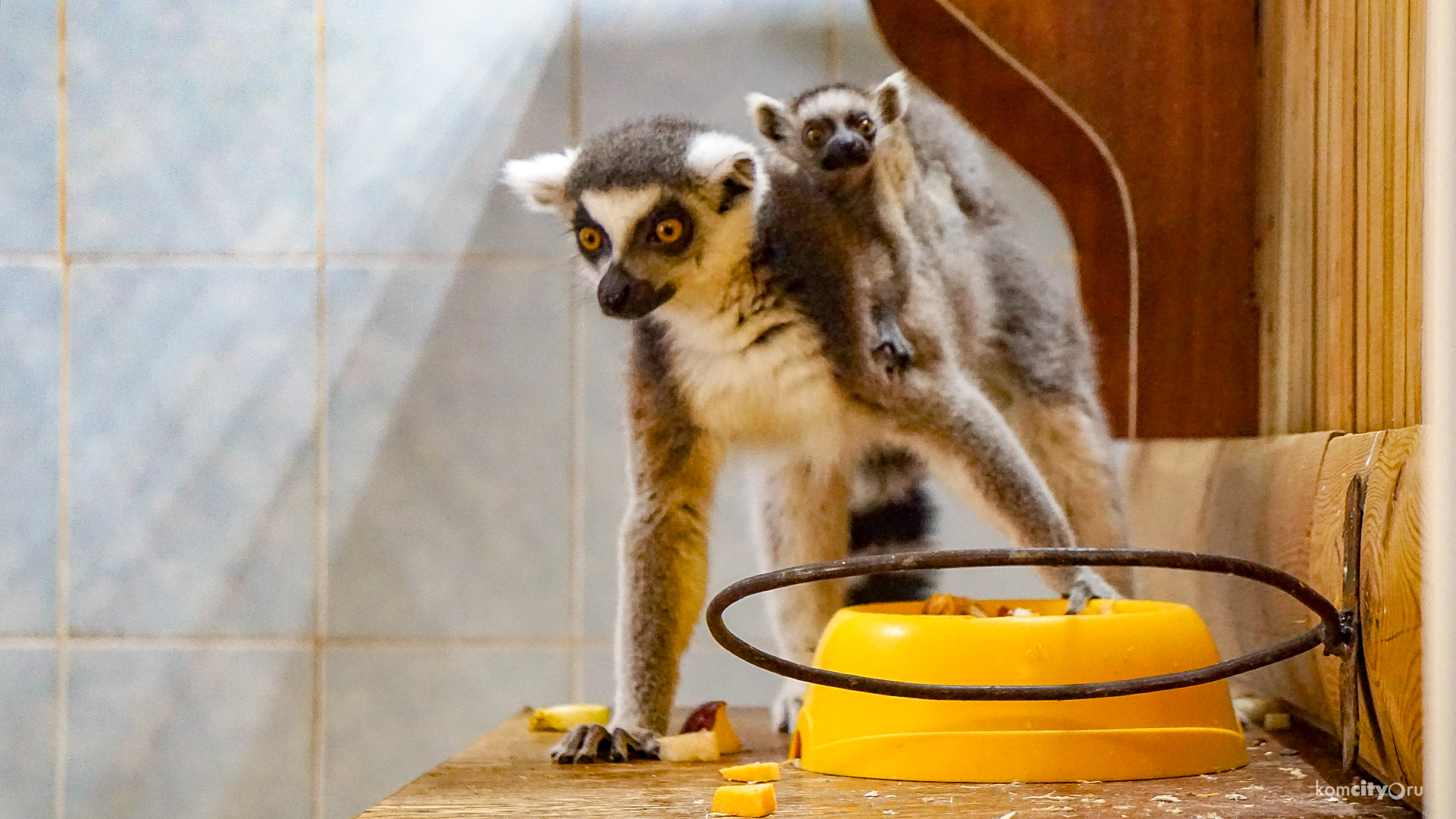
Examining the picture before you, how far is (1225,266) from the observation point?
158 centimetres

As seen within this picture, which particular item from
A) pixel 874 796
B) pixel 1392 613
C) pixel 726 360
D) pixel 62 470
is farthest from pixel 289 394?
pixel 1392 613

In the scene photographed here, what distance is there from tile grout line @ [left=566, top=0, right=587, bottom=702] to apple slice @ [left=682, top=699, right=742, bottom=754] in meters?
0.60

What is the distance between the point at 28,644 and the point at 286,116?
897 millimetres

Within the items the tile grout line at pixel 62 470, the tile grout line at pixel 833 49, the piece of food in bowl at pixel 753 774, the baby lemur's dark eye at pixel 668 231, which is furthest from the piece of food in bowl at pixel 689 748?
the tile grout line at pixel 62 470

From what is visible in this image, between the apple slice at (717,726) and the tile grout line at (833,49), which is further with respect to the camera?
the tile grout line at (833,49)

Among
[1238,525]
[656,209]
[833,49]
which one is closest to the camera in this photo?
[656,209]

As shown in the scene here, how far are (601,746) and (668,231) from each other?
1.67 feet

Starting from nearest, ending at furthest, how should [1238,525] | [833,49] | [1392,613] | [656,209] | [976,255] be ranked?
[1392,613] < [656,209] < [1238,525] < [976,255] < [833,49]

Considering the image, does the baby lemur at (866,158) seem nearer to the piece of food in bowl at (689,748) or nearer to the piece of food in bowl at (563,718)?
the piece of food in bowl at (689,748)

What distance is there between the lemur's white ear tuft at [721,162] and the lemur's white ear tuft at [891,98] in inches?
7.5

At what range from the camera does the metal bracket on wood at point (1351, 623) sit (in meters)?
0.98

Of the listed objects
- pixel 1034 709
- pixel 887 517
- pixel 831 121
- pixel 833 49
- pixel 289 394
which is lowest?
pixel 1034 709

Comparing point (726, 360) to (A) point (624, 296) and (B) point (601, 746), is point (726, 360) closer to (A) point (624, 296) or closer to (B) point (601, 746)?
(A) point (624, 296)

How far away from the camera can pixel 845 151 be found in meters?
1.33
